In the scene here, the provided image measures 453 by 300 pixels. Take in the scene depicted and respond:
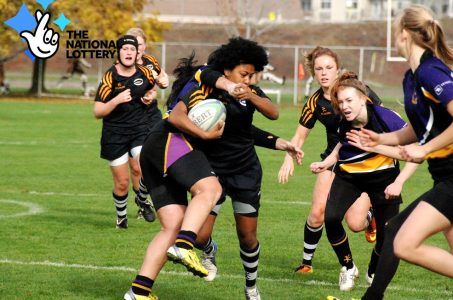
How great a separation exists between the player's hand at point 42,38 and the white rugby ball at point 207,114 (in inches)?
1094

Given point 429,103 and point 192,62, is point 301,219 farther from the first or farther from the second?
point 429,103

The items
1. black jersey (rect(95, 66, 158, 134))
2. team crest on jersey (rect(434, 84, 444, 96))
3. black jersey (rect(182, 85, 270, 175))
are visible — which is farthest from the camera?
Result: black jersey (rect(95, 66, 158, 134))

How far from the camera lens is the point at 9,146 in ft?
70.6

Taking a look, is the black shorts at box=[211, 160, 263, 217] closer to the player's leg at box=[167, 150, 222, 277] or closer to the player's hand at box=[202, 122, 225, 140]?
the player's leg at box=[167, 150, 222, 277]

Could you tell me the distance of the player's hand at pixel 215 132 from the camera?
7.15 meters

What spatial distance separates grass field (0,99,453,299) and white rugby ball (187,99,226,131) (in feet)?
5.29

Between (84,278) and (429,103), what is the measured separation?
12.3 ft

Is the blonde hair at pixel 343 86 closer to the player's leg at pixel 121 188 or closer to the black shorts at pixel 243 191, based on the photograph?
the black shorts at pixel 243 191

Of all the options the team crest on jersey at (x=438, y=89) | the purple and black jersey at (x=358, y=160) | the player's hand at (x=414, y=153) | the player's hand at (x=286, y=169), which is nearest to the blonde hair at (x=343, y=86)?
the purple and black jersey at (x=358, y=160)

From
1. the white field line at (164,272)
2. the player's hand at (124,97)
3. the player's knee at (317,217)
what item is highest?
the player's hand at (124,97)

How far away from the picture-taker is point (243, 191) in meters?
7.65

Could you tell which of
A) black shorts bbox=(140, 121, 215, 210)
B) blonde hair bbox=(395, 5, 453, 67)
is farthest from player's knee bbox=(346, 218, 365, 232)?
blonde hair bbox=(395, 5, 453, 67)

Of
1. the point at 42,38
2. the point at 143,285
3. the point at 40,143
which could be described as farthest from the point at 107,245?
the point at 42,38

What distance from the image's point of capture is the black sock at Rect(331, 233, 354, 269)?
8688 millimetres
